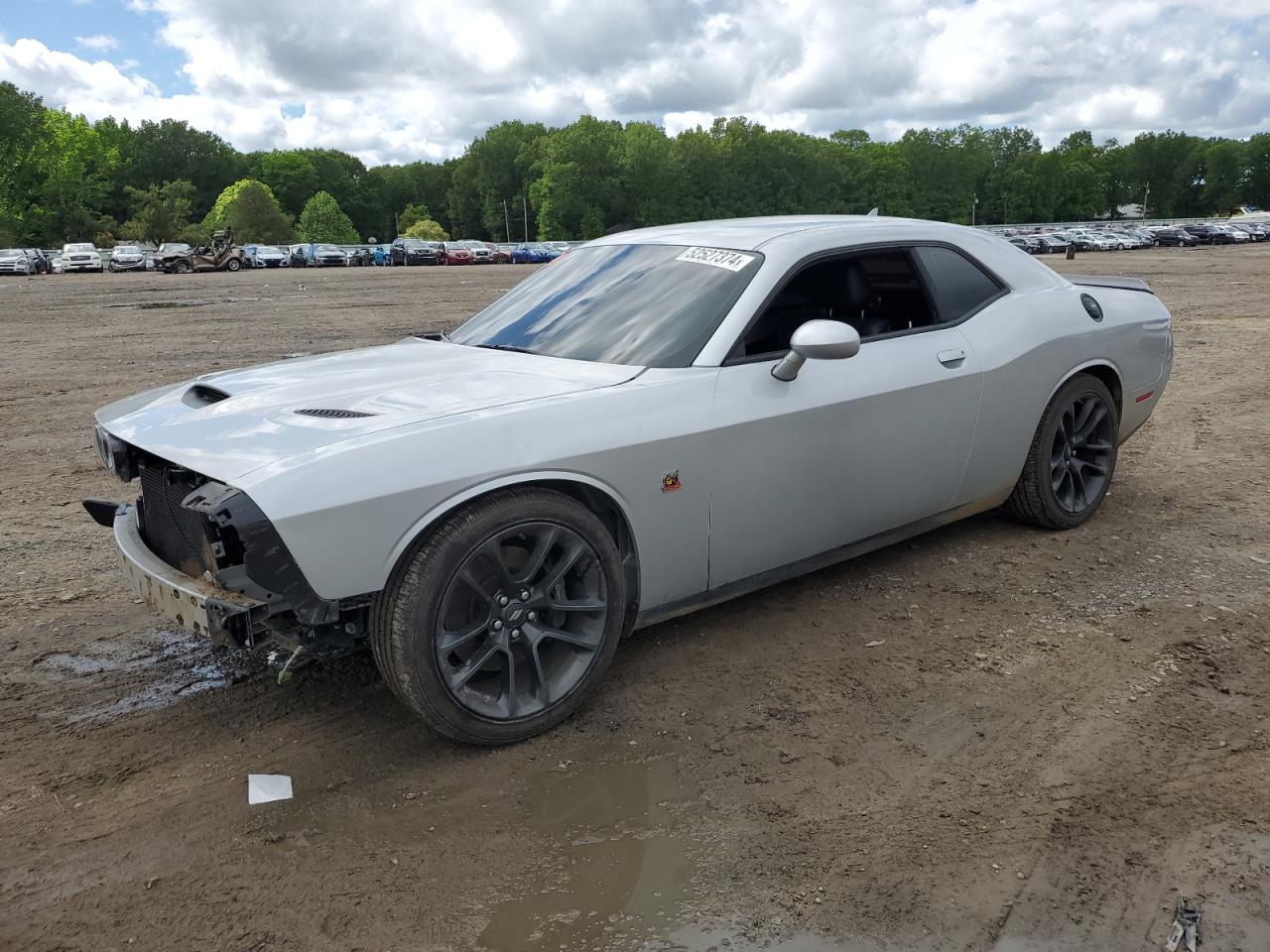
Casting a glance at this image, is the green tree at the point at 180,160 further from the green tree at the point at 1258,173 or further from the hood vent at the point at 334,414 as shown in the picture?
the green tree at the point at 1258,173

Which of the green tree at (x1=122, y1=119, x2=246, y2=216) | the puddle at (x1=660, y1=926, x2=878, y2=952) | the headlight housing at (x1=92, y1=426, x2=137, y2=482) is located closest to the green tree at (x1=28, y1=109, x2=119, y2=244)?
the green tree at (x1=122, y1=119, x2=246, y2=216)

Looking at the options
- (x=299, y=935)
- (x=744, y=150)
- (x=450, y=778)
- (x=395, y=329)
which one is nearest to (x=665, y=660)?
(x=450, y=778)

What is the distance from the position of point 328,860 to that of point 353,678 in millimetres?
1119

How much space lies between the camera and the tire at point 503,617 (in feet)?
9.75

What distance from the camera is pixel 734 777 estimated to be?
3078mm

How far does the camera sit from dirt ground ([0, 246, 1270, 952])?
249 centimetres

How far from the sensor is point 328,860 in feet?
8.87

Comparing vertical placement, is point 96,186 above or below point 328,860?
above

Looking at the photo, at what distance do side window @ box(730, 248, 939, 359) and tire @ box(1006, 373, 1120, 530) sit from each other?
3.07 ft

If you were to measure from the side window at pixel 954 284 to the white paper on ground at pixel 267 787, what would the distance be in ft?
10.4

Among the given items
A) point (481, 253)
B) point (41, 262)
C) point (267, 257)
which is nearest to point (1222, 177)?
point (481, 253)

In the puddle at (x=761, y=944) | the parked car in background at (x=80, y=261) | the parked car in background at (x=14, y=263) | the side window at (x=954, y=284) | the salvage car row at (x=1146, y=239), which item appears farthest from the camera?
the salvage car row at (x=1146, y=239)

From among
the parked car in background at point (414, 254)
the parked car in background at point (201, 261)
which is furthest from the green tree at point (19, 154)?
the parked car in background at point (201, 261)

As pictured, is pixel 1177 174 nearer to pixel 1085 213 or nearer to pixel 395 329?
pixel 1085 213
